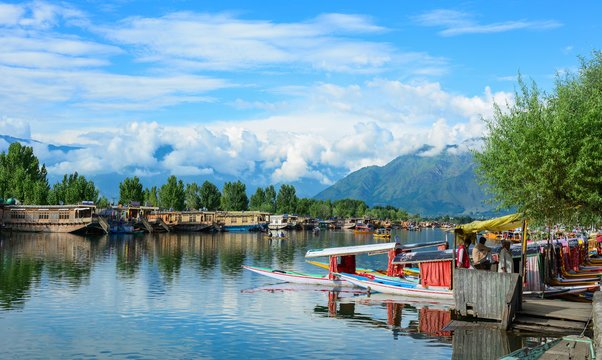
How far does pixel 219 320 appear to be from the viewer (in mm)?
32625

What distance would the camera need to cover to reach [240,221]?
17575 cm

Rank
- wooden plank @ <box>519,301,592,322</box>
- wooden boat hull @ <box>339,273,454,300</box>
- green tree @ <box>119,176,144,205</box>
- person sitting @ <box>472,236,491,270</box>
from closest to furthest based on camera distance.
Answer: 1. wooden plank @ <box>519,301,592,322</box>
2. person sitting @ <box>472,236,491,270</box>
3. wooden boat hull @ <box>339,273,454,300</box>
4. green tree @ <box>119,176,144,205</box>

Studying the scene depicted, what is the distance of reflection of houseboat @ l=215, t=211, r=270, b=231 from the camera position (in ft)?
564

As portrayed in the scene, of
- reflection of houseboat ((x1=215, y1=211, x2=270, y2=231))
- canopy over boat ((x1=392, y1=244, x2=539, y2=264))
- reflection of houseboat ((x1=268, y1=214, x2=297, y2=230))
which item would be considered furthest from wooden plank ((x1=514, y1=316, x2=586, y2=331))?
reflection of houseboat ((x1=268, y1=214, x2=297, y2=230))

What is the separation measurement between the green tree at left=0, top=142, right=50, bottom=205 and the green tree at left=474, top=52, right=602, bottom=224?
138541 mm

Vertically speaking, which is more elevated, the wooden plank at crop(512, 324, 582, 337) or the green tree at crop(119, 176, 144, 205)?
the green tree at crop(119, 176, 144, 205)

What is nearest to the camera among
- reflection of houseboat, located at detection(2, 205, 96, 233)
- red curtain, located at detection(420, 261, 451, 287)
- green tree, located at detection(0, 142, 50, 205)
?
red curtain, located at detection(420, 261, 451, 287)

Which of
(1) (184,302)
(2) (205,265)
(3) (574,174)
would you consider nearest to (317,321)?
(1) (184,302)

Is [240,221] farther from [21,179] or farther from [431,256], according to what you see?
[431,256]

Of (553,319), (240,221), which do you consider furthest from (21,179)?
(553,319)

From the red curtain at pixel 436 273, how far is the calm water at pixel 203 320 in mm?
2011

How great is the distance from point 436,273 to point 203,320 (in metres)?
14.7

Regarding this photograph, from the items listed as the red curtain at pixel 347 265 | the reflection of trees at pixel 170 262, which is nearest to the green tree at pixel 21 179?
the reflection of trees at pixel 170 262

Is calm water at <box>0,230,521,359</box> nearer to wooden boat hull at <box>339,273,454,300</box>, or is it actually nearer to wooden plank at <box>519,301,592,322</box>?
wooden boat hull at <box>339,273,454,300</box>
